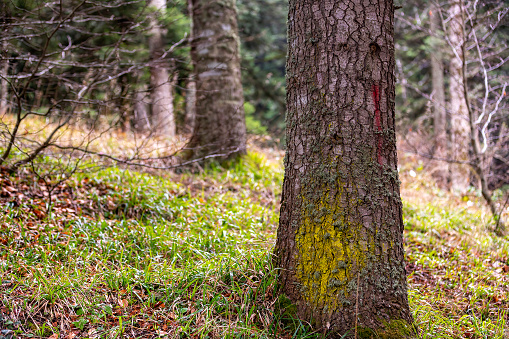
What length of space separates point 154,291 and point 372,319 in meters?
1.63

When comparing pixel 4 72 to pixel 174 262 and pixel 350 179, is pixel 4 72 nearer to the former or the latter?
pixel 174 262

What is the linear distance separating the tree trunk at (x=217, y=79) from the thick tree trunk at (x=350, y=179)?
3.47 metres

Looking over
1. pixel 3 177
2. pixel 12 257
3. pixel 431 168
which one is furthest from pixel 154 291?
pixel 431 168

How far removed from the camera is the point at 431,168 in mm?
8945

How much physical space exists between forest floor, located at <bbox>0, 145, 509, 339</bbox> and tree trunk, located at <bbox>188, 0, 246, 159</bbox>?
31.9 inches

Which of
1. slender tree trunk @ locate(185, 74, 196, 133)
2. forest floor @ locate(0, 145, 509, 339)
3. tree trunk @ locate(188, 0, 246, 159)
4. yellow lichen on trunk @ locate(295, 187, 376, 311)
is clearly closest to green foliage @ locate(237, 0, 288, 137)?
slender tree trunk @ locate(185, 74, 196, 133)

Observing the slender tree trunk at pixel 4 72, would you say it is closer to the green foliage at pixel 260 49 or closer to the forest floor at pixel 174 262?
the forest floor at pixel 174 262

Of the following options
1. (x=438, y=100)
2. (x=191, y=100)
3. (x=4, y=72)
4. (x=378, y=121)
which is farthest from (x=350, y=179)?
(x=438, y=100)

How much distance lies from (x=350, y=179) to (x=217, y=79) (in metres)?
4.17

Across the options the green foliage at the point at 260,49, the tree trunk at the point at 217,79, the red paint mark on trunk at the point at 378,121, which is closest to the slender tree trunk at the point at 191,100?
the tree trunk at the point at 217,79

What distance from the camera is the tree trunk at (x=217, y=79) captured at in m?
5.76

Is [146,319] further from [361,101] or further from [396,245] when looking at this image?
[361,101]

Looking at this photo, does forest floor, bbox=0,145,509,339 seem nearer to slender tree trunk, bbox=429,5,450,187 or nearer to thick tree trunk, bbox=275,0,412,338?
thick tree trunk, bbox=275,0,412,338

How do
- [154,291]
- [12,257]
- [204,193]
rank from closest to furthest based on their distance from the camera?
[154,291]
[12,257]
[204,193]
